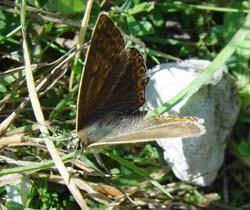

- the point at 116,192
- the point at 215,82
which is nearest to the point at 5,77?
the point at 116,192

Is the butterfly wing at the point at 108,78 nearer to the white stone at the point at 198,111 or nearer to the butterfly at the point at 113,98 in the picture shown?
the butterfly at the point at 113,98

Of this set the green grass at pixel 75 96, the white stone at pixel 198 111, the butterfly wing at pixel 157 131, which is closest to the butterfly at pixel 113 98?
the butterfly wing at pixel 157 131

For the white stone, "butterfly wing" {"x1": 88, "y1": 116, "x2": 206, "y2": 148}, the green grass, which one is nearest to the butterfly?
"butterfly wing" {"x1": 88, "y1": 116, "x2": 206, "y2": 148}

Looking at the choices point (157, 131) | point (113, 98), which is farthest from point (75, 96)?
point (157, 131)

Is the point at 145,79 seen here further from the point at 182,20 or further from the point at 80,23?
the point at 182,20

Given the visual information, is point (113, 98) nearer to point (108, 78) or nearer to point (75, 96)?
point (108, 78)
